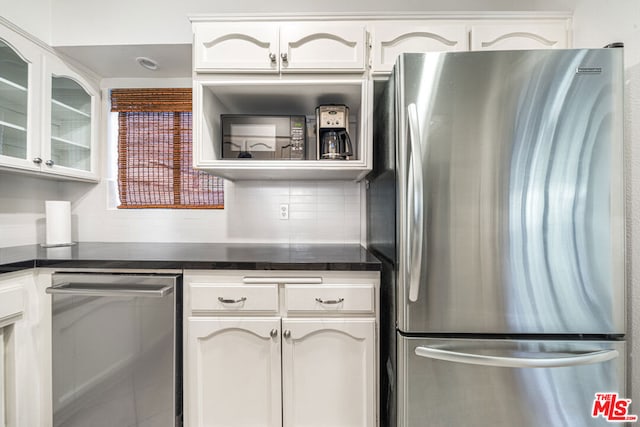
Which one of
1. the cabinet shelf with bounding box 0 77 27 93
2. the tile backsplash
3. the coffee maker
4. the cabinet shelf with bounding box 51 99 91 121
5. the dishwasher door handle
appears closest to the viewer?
the dishwasher door handle

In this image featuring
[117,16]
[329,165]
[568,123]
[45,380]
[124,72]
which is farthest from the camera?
[124,72]

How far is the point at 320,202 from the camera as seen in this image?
1921 millimetres

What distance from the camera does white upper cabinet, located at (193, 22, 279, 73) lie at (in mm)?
1392

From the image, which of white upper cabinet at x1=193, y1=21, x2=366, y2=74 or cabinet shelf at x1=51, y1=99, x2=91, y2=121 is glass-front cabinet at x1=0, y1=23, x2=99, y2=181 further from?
white upper cabinet at x1=193, y1=21, x2=366, y2=74

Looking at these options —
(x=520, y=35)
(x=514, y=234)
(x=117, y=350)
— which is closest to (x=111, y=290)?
(x=117, y=350)

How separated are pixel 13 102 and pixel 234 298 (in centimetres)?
153

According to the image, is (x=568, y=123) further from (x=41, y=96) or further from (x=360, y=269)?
(x=41, y=96)

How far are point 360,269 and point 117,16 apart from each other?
1931mm

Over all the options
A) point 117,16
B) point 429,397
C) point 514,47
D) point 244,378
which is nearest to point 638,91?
point 514,47

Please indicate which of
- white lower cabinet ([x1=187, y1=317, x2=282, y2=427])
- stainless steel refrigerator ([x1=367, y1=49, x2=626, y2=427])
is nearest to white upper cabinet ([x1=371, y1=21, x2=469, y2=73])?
stainless steel refrigerator ([x1=367, y1=49, x2=626, y2=427])

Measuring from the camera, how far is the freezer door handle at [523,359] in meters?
0.98

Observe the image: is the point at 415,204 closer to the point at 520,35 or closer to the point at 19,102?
the point at 520,35

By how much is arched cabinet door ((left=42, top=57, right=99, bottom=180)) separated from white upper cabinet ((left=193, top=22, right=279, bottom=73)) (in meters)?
0.93

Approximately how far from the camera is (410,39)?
1.40 metres
